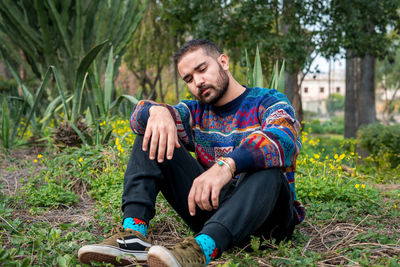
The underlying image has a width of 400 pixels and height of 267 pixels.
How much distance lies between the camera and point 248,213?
143 cm

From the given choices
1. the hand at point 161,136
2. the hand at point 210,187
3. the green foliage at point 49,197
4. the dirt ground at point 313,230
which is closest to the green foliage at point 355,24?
the dirt ground at point 313,230

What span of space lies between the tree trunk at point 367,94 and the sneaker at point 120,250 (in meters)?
9.59

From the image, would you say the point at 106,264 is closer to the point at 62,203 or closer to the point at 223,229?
the point at 223,229

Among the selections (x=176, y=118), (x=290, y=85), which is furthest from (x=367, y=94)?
(x=176, y=118)

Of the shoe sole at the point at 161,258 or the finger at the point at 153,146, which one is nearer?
the shoe sole at the point at 161,258

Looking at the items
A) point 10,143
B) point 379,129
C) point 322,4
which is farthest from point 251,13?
point 10,143

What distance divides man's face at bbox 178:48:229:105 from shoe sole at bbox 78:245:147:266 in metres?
0.84

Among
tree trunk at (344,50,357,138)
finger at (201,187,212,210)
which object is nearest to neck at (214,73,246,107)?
finger at (201,187,212,210)

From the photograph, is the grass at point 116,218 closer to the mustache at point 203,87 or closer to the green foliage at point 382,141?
the mustache at point 203,87

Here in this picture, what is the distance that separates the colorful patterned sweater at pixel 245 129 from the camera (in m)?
1.49

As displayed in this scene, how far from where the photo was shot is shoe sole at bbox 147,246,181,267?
1247 mm

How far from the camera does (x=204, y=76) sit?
192 centimetres

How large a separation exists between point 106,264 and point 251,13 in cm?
660

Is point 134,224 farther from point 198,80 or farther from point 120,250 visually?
point 198,80
